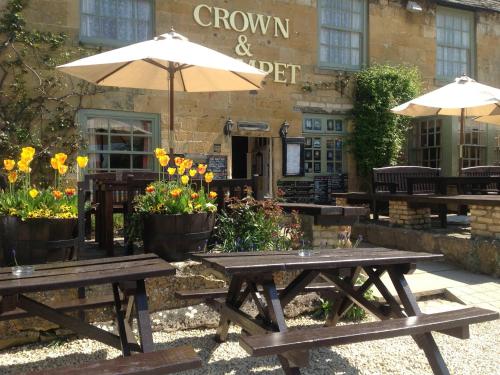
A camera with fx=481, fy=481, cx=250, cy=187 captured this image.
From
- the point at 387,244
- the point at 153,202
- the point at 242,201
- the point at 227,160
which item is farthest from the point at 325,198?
the point at 153,202

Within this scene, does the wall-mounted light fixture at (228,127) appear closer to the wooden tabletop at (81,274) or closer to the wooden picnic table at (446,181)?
the wooden picnic table at (446,181)

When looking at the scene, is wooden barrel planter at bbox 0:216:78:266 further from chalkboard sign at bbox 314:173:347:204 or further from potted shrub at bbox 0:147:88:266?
chalkboard sign at bbox 314:173:347:204

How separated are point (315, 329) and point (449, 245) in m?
3.87

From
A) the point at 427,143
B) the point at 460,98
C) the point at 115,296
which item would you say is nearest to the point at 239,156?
the point at 427,143

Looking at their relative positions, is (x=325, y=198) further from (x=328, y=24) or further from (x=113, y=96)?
(x=113, y=96)

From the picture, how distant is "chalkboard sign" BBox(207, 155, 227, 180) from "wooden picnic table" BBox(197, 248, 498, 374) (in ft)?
20.4

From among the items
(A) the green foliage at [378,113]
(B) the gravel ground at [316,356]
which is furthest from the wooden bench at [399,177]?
(B) the gravel ground at [316,356]

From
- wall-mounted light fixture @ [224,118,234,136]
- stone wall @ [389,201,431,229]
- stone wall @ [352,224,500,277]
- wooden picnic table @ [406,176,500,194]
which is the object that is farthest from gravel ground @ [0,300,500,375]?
wall-mounted light fixture @ [224,118,234,136]

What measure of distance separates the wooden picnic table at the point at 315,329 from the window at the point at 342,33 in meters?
8.32

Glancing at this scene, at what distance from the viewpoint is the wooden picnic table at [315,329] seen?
91.7 inches

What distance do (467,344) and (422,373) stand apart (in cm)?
71

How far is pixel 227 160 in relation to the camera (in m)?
9.62

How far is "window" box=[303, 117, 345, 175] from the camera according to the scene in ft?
34.7

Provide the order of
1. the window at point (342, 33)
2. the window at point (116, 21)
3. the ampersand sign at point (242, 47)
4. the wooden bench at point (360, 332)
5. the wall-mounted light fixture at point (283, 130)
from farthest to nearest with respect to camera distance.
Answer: the window at point (342, 33) → the wall-mounted light fixture at point (283, 130) → the ampersand sign at point (242, 47) → the window at point (116, 21) → the wooden bench at point (360, 332)
